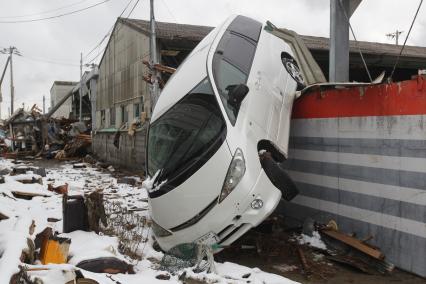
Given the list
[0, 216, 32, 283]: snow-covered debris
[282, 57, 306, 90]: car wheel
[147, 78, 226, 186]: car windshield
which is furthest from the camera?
[282, 57, 306, 90]: car wheel

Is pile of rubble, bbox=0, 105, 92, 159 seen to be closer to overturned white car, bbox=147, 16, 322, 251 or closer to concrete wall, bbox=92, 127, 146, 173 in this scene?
concrete wall, bbox=92, 127, 146, 173

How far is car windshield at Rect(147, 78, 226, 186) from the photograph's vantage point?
16.7ft

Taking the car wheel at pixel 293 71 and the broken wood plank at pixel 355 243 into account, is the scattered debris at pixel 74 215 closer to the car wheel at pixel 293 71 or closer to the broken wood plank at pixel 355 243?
the broken wood plank at pixel 355 243

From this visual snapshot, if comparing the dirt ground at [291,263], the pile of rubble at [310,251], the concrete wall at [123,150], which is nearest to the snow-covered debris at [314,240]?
the pile of rubble at [310,251]

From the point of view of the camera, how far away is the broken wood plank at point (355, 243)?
5.18 meters

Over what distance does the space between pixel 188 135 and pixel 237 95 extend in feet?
2.68

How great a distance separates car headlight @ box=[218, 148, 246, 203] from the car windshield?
267mm

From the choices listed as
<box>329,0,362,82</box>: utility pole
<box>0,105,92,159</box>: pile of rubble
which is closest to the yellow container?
<box>329,0,362,82</box>: utility pole

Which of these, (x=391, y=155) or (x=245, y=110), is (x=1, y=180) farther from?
(x=391, y=155)

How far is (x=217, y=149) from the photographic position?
4980 millimetres

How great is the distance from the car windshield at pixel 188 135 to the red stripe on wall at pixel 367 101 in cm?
199

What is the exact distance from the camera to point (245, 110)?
17.9ft

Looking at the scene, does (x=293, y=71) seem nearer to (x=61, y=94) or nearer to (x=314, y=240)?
(x=314, y=240)

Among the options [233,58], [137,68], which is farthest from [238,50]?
[137,68]
